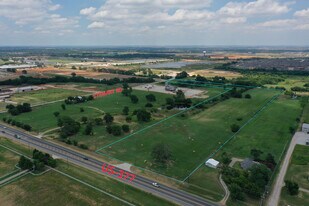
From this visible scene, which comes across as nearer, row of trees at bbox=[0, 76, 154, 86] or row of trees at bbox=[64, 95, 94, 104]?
row of trees at bbox=[64, 95, 94, 104]

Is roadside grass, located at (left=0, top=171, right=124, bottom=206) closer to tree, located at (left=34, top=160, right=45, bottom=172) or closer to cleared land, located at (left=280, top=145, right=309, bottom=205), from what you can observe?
tree, located at (left=34, top=160, right=45, bottom=172)

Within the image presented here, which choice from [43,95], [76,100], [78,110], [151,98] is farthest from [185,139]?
[43,95]

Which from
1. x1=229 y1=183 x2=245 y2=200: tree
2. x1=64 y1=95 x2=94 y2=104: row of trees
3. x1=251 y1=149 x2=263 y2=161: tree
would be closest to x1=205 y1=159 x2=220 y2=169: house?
x1=251 y1=149 x2=263 y2=161: tree

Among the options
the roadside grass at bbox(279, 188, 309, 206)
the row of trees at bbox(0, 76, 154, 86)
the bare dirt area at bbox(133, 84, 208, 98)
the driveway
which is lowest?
the roadside grass at bbox(279, 188, 309, 206)

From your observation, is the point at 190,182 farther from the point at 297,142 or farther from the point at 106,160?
the point at 297,142

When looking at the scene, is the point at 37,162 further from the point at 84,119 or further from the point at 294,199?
the point at 294,199

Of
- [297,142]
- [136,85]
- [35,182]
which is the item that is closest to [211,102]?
[297,142]

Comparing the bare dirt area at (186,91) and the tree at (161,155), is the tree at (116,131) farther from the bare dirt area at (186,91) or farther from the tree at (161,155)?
the bare dirt area at (186,91)
